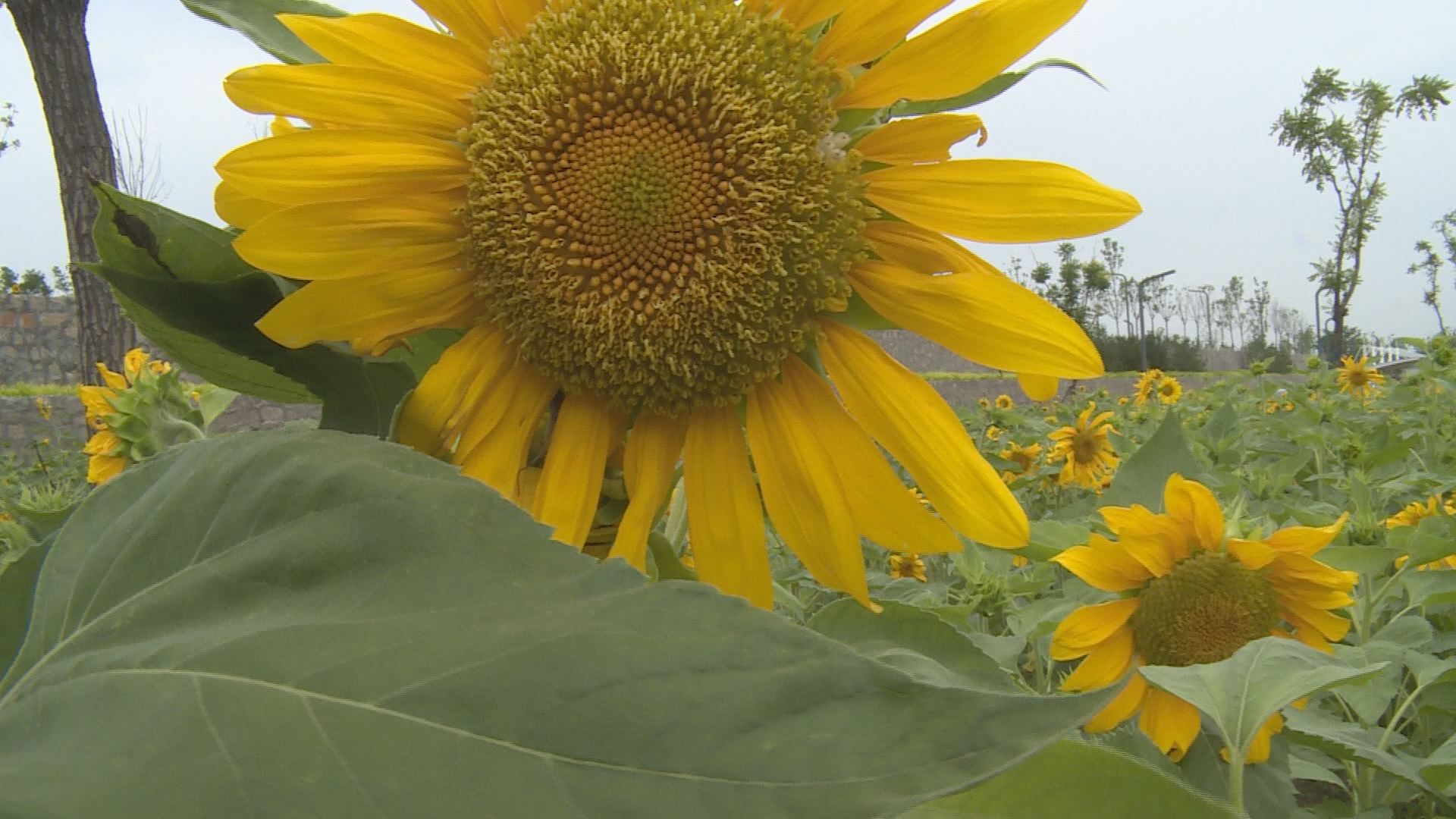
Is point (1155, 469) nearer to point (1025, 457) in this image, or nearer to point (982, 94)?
point (982, 94)

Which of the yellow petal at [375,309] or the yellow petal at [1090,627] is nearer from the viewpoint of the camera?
the yellow petal at [375,309]

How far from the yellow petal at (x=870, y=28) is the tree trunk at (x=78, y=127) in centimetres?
240

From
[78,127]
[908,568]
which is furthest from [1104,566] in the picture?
[78,127]

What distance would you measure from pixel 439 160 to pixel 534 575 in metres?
0.31

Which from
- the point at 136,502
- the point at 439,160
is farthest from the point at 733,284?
the point at 136,502

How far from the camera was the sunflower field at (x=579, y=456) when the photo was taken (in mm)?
184

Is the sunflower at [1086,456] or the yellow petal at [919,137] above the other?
the yellow petal at [919,137]

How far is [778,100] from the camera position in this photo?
1.54ft

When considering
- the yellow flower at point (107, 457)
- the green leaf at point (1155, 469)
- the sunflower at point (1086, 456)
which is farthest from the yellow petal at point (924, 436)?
the sunflower at point (1086, 456)

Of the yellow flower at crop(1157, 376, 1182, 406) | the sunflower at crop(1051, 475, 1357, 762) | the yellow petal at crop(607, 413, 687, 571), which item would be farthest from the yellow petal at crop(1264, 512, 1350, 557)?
the yellow flower at crop(1157, 376, 1182, 406)

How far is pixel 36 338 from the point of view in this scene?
10000 mm

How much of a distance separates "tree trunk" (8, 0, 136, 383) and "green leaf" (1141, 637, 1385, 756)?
253cm

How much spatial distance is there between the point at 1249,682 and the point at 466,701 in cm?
49

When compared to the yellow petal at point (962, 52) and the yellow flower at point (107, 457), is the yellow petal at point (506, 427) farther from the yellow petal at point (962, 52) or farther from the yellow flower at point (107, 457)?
the yellow flower at point (107, 457)
